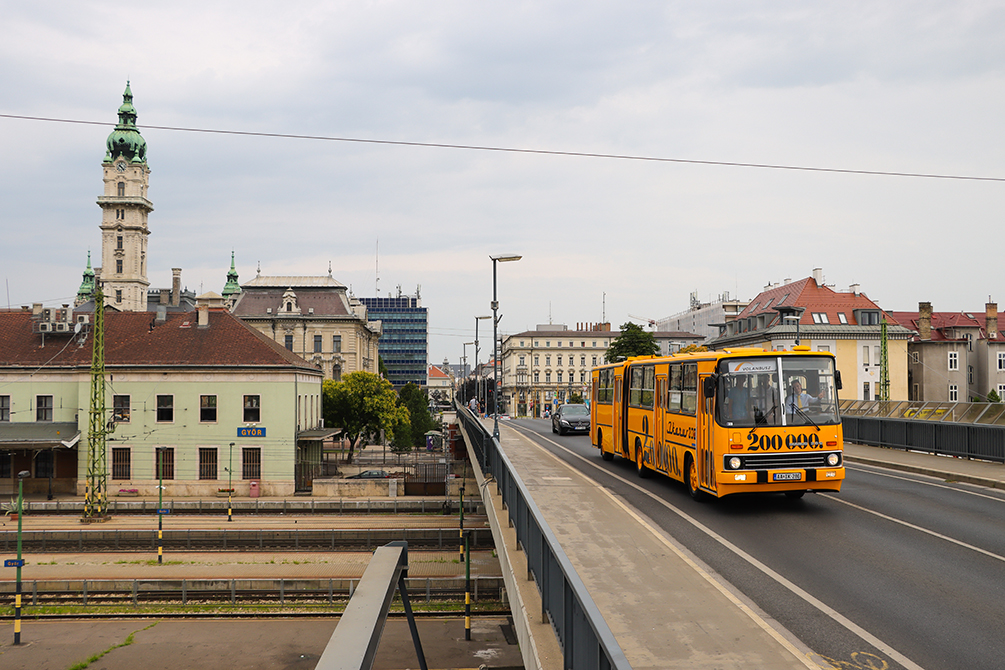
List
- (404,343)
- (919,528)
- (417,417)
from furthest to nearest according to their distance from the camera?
(404,343) < (417,417) < (919,528)

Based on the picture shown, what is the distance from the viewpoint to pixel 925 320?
85250mm

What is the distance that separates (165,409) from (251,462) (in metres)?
6.21

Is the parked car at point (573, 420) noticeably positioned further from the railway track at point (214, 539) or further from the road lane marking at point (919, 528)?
the road lane marking at point (919, 528)

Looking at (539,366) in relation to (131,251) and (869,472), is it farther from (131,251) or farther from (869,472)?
(869,472)

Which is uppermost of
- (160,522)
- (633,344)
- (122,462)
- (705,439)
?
(633,344)

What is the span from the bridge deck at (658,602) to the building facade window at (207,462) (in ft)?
124

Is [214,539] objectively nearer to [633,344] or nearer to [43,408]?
[43,408]

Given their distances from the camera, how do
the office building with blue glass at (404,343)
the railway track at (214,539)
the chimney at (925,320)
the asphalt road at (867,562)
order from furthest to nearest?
the office building with blue glass at (404,343) → the chimney at (925,320) → the railway track at (214,539) → the asphalt road at (867,562)

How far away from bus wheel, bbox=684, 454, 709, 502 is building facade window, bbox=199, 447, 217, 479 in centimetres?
3779

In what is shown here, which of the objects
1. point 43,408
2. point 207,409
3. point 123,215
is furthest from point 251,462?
point 123,215

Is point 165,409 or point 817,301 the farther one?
point 817,301

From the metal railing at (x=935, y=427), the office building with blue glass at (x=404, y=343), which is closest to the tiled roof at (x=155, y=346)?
the metal railing at (x=935, y=427)

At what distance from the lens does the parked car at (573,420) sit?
1576 inches

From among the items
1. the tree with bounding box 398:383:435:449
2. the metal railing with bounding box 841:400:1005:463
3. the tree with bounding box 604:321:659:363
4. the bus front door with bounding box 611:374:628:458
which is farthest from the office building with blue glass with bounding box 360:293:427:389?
the bus front door with bounding box 611:374:628:458
